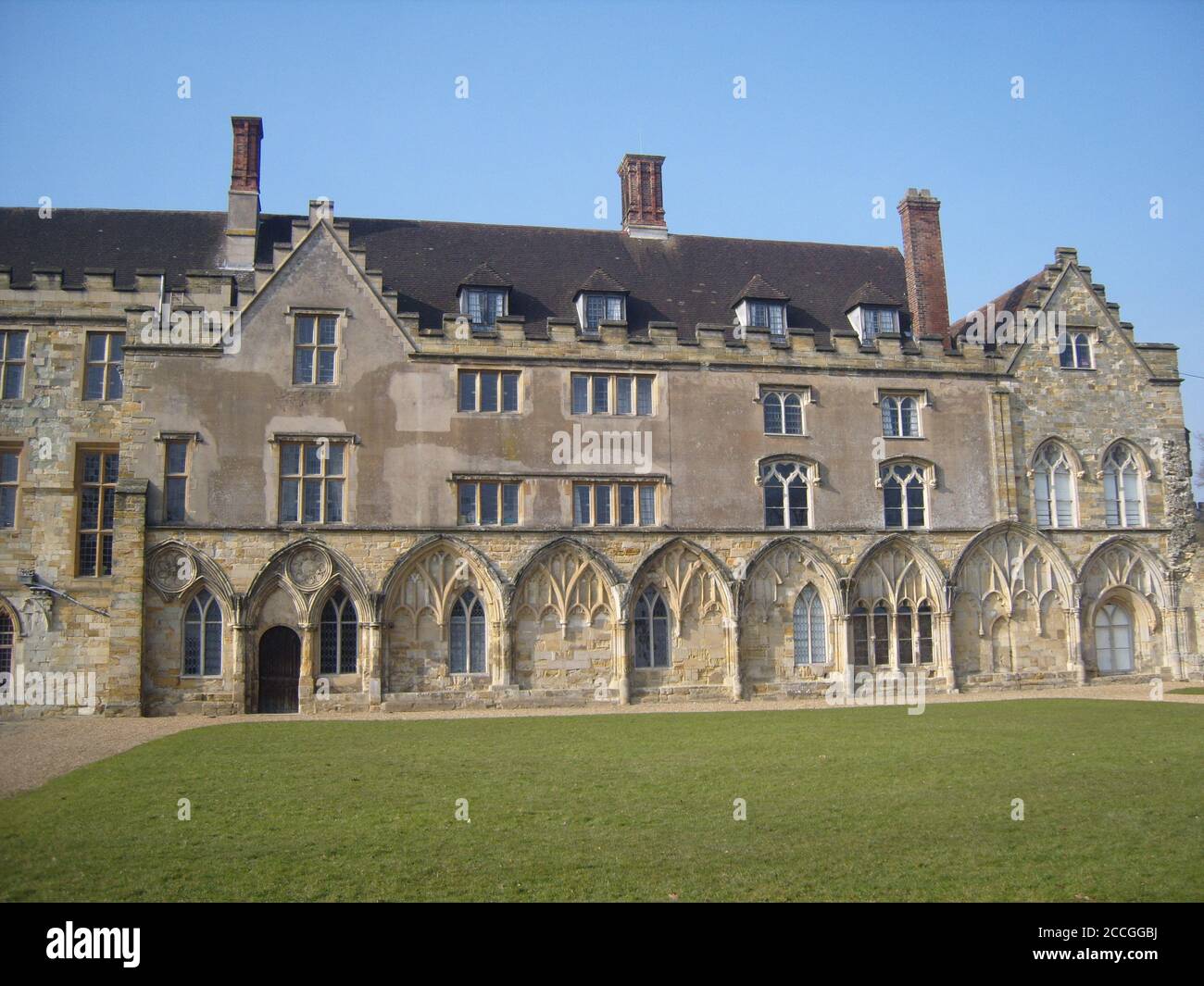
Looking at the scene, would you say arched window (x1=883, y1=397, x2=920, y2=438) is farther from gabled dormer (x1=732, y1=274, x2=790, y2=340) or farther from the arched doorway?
the arched doorway

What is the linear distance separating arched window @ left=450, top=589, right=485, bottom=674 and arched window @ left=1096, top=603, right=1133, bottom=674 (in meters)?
18.4

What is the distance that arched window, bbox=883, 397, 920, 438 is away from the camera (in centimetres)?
3212

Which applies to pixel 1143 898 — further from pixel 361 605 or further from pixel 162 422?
pixel 162 422

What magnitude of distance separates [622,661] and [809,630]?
5.61 metres

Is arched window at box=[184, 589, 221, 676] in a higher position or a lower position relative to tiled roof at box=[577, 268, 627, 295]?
lower

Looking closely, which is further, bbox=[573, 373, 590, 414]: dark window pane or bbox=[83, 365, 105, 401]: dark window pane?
bbox=[573, 373, 590, 414]: dark window pane

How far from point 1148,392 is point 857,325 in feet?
31.1

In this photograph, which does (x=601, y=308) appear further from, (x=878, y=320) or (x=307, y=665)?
(x=307, y=665)

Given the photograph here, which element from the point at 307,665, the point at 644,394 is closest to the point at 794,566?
the point at 644,394

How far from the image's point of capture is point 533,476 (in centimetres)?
2972

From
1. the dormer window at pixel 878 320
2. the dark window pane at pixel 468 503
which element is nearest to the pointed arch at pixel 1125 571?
the dormer window at pixel 878 320

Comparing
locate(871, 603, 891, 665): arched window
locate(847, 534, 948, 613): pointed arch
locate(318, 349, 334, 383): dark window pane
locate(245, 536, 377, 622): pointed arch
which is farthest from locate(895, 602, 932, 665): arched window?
locate(318, 349, 334, 383): dark window pane

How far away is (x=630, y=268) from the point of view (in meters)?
34.3
